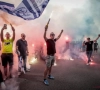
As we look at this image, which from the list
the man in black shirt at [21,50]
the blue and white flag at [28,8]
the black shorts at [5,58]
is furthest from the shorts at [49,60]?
the man in black shirt at [21,50]

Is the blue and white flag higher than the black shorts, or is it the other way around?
the blue and white flag

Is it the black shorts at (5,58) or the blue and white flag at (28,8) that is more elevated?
the blue and white flag at (28,8)

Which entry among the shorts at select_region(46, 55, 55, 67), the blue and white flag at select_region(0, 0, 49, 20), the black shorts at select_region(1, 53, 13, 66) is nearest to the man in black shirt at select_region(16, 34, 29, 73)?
the black shorts at select_region(1, 53, 13, 66)

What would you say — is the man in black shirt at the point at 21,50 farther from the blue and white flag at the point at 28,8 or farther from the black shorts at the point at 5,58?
the blue and white flag at the point at 28,8

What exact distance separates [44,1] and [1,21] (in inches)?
131

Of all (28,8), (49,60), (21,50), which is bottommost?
(49,60)

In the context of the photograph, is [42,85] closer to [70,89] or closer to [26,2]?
[70,89]

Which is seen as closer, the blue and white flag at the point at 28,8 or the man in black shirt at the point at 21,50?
the blue and white flag at the point at 28,8

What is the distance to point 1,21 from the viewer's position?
9148 millimetres

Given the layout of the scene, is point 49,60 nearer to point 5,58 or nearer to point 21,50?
point 5,58

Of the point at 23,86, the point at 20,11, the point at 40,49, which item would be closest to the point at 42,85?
the point at 23,86

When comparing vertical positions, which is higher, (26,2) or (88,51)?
(26,2)

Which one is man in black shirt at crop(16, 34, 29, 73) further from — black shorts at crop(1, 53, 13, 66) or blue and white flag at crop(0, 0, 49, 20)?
blue and white flag at crop(0, 0, 49, 20)

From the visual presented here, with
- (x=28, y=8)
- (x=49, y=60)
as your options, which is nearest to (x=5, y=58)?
(x=49, y=60)
